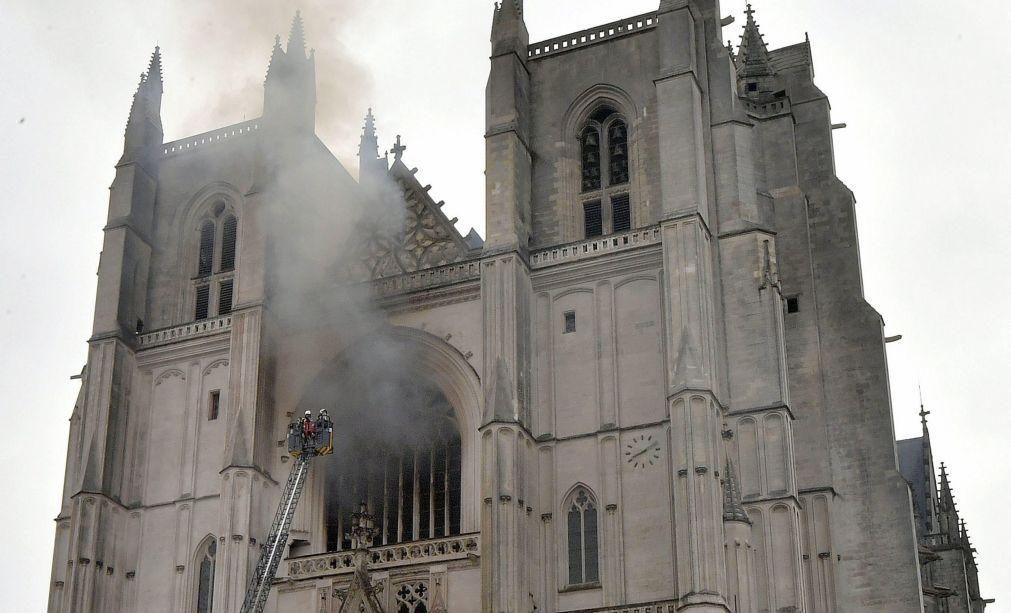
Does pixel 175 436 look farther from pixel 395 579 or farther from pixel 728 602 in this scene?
pixel 728 602

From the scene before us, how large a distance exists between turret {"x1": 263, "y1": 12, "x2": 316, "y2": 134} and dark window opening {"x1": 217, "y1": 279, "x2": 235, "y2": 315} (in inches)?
170

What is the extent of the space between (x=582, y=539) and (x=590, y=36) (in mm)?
12904

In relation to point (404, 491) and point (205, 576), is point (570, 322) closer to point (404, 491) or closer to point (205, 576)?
point (404, 491)

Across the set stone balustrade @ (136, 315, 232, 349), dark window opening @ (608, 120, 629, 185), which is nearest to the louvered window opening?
stone balustrade @ (136, 315, 232, 349)

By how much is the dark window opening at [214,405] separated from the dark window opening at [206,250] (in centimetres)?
388

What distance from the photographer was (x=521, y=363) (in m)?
35.4

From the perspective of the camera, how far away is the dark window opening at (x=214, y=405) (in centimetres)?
3894

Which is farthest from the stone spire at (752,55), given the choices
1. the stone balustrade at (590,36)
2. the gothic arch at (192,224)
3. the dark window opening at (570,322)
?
the gothic arch at (192,224)

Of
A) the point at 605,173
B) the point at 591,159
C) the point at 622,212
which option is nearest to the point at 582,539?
the point at 622,212

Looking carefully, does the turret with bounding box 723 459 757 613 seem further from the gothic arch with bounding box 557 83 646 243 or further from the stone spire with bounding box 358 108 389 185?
the stone spire with bounding box 358 108 389 185

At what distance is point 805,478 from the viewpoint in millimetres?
35812

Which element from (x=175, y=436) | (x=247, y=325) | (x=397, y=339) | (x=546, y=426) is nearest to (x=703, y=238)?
(x=546, y=426)

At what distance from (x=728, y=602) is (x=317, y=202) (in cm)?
1631

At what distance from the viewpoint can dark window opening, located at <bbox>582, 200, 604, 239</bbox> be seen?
37.5 meters
